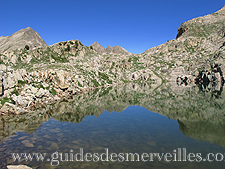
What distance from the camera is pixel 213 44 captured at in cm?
17475

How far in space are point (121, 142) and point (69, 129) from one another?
11347 mm

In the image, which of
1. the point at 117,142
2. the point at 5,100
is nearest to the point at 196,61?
the point at 117,142

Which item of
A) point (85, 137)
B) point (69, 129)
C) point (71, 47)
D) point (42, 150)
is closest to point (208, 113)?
point (85, 137)

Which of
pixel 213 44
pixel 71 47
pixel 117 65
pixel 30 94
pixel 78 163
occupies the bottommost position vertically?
pixel 78 163

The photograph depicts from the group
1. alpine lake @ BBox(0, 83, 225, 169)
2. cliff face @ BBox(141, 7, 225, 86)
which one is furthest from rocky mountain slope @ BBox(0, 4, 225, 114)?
alpine lake @ BBox(0, 83, 225, 169)

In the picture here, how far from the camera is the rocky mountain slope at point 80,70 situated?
4312cm

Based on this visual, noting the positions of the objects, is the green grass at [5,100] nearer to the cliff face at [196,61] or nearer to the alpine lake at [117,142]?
the alpine lake at [117,142]

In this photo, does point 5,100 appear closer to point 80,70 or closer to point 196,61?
point 80,70

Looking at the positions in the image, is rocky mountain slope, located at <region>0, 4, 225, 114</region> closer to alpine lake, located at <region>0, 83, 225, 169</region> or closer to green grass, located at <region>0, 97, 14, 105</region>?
green grass, located at <region>0, 97, 14, 105</region>

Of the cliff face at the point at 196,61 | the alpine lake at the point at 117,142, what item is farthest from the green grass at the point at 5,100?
the cliff face at the point at 196,61

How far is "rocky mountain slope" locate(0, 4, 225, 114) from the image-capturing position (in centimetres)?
4312

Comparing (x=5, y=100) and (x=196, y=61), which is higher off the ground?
(x=196, y=61)

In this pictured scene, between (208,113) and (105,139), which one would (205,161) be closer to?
(105,139)

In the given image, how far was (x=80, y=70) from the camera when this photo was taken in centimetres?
10106
